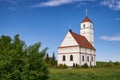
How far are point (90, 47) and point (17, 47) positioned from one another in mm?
56127

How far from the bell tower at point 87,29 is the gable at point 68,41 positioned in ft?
33.5

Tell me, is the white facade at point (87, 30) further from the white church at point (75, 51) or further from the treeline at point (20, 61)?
the treeline at point (20, 61)

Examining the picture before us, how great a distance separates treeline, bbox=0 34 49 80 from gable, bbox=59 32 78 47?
1923 inches

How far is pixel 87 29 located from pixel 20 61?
61145 millimetres

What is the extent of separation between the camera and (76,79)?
25141 mm

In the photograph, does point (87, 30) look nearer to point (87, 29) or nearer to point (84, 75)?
point (87, 29)

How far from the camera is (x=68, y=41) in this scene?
66375mm

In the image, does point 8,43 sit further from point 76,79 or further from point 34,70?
point 76,79

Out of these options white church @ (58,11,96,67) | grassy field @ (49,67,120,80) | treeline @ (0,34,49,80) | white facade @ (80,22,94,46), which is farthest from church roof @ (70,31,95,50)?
treeline @ (0,34,49,80)

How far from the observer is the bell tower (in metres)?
75.1

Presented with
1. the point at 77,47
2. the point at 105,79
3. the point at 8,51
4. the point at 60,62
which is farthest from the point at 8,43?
the point at 60,62

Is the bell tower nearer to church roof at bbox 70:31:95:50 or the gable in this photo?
church roof at bbox 70:31:95:50

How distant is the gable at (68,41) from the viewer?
213ft

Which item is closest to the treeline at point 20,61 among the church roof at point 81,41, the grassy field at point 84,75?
the grassy field at point 84,75
